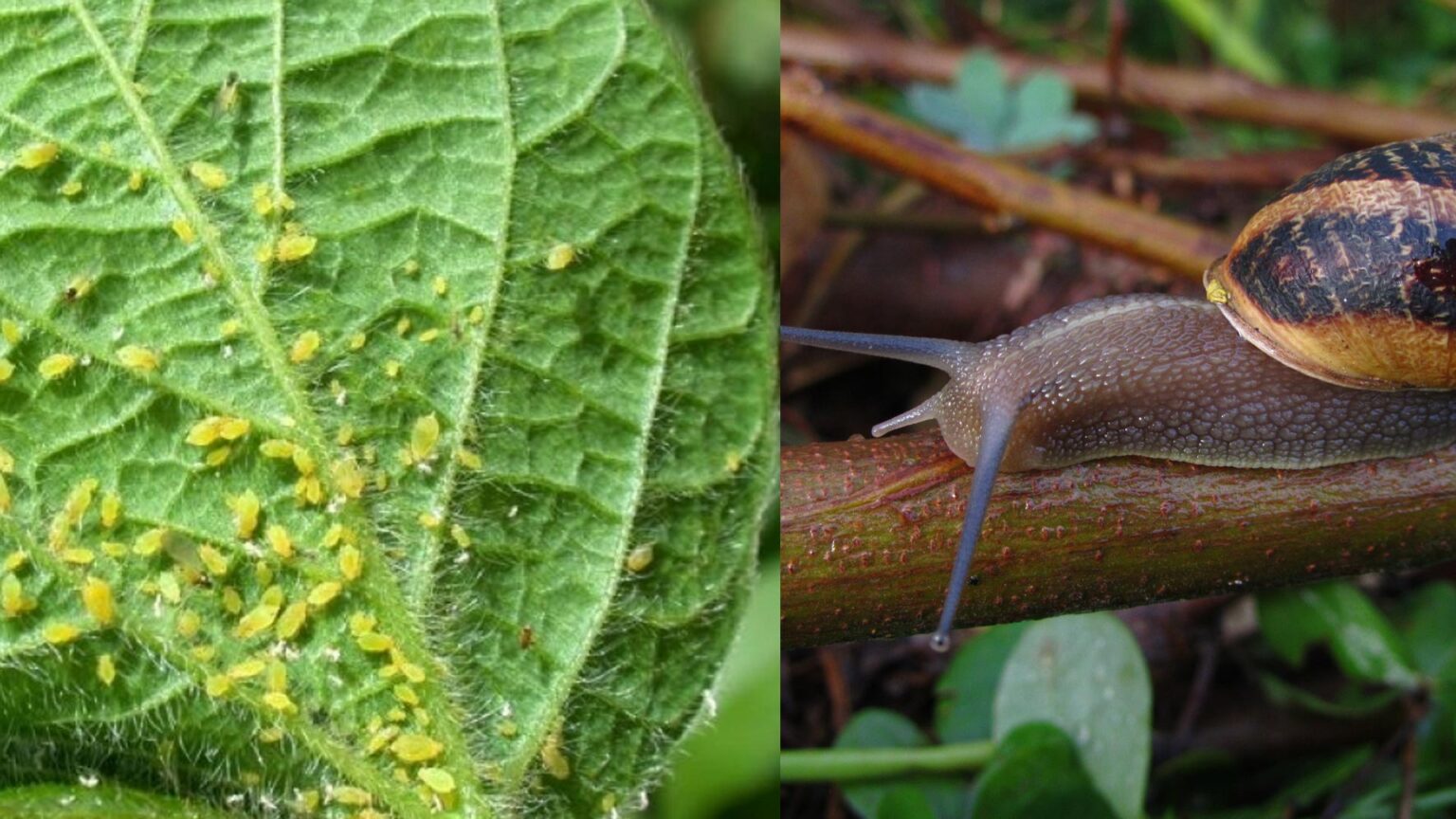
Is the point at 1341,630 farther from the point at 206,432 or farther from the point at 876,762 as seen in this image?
the point at 206,432

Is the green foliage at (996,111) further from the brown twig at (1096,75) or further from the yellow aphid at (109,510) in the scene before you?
the yellow aphid at (109,510)

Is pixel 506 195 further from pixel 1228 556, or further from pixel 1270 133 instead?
pixel 1270 133

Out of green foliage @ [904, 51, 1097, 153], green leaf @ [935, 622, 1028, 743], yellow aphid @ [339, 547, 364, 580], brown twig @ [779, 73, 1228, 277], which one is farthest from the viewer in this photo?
green foliage @ [904, 51, 1097, 153]

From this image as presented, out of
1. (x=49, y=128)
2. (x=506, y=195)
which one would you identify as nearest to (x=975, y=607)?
(x=506, y=195)

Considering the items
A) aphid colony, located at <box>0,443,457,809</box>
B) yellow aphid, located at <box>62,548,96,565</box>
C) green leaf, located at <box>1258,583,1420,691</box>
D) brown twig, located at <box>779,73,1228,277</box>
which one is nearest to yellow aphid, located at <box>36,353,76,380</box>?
aphid colony, located at <box>0,443,457,809</box>

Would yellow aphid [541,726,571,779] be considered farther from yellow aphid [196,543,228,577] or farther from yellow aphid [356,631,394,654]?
yellow aphid [196,543,228,577]

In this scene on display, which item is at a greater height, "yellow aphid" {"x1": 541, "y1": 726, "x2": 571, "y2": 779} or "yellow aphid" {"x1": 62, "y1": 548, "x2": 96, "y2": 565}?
"yellow aphid" {"x1": 541, "y1": 726, "x2": 571, "y2": 779}
